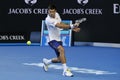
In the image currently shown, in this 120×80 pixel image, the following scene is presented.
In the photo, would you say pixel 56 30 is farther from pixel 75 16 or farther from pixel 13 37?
pixel 13 37

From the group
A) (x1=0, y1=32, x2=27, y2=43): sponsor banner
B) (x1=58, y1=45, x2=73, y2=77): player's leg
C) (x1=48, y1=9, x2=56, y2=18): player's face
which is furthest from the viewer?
(x1=0, y1=32, x2=27, y2=43): sponsor banner

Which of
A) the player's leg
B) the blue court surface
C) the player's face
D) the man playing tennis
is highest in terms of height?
the player's face

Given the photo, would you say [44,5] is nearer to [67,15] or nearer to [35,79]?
[67,15]

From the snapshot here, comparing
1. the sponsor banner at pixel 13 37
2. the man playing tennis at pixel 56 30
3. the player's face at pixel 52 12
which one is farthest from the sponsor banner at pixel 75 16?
the player's face at pixel 52 12

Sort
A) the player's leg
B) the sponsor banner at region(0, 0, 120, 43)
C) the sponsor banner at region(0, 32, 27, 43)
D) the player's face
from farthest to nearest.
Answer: the sponsor banner at region(0, 32, 27, 43) < the sponsor banner at region(0, 0, 120, 43) < the player's face < the player's leg

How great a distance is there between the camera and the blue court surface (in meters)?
9.09

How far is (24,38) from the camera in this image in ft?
55.6

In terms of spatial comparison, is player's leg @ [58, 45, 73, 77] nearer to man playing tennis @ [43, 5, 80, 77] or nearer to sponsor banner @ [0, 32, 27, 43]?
man playing tennis @ [43, 5, 80, 77]

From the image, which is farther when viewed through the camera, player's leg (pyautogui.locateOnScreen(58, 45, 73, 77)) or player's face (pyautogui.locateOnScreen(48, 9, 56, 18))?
player's face (pyautogui.locateOnScreen(48, 9, 56, 18))

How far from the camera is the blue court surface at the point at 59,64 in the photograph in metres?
9.09

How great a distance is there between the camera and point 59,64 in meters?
11.4

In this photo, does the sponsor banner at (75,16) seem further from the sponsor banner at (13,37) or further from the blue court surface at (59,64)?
the blue court surface at (59,64)

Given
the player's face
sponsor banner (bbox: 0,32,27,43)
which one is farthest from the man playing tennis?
sponsor banner (bbox: 0,32,27,43)

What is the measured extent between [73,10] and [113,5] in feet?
5.22
